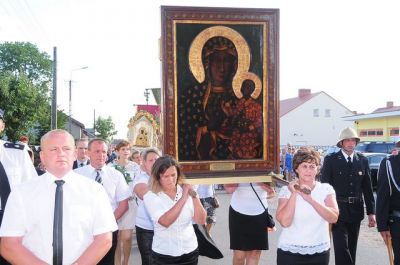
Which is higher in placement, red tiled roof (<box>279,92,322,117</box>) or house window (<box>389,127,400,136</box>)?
red tiled roof (<box>279,92,322,117</box>)

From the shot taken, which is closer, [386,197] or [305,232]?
[305,232]

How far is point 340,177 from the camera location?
581 centimetres

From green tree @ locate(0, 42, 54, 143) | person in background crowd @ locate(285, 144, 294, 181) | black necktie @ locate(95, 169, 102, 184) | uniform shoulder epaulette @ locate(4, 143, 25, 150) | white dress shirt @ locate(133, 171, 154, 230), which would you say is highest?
green tree @ locate(0, 42, 54, 143)

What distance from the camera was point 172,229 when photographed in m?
3.98

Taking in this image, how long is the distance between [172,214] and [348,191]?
9.34ft

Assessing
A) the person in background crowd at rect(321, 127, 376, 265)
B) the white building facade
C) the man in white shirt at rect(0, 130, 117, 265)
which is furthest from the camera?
the white building facade

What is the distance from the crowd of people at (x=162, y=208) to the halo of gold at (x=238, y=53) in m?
0.84

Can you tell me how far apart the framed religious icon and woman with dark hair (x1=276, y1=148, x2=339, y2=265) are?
0.58 meters

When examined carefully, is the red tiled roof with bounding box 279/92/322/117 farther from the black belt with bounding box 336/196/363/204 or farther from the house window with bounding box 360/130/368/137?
the black belt with bounding box 336/196/363/204

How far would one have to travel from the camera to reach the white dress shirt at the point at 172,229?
13.0 ft

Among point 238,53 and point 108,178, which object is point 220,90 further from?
point 108,178

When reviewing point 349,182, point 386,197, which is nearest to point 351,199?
point 349,182

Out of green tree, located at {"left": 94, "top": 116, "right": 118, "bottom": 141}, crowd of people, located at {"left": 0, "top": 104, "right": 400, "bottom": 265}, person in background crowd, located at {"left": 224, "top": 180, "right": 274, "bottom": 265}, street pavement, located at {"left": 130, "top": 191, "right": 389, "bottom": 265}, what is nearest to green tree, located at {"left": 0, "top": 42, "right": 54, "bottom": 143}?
street pavement, located at {"left": 130, "top": 191, "right": 389, "bottom": 265}

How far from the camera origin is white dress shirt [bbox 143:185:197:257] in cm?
397
